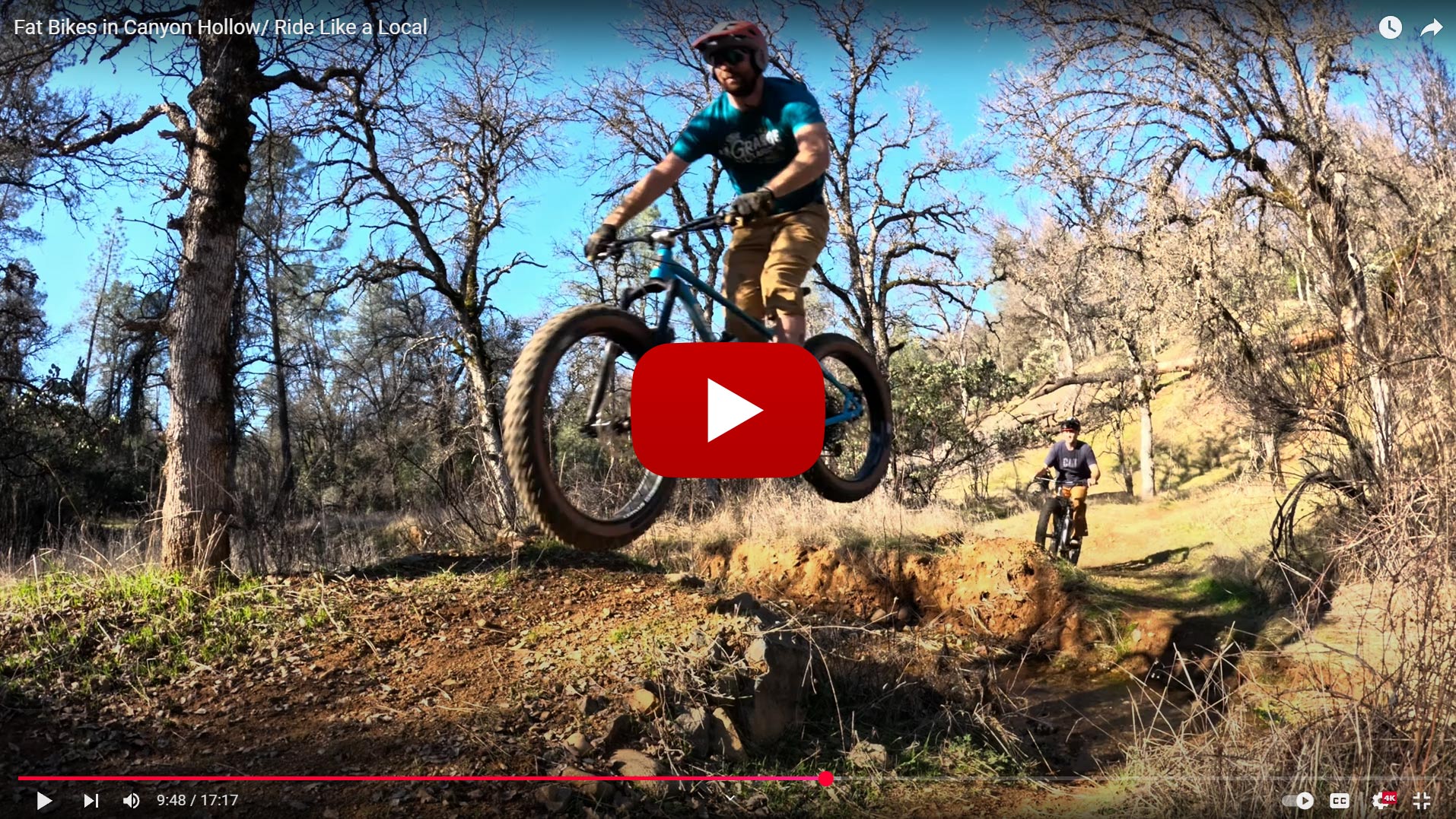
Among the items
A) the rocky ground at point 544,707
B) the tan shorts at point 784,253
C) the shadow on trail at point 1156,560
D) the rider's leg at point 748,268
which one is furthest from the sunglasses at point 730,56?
the shadow on trail at point 1156,560

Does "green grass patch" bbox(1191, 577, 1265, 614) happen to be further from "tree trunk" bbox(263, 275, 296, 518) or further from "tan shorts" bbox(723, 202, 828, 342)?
"tree trunk" bbox(263, 275, 296, 518)

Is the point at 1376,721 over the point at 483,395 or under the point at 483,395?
under

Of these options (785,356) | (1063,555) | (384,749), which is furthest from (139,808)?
(1063,555)

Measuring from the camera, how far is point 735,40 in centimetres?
351

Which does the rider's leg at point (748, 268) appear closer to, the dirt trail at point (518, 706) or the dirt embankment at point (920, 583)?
the dirt trail at point (518, 706)

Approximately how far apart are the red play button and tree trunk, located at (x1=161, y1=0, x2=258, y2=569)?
18.4 ft

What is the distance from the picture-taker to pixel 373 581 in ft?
24.2

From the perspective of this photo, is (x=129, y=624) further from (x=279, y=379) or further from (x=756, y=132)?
(x=279, y=379)

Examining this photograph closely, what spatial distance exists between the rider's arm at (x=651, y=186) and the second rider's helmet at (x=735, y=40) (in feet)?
1.57

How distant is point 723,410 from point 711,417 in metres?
0.06

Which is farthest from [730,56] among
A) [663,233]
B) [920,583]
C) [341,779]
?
[920,583]

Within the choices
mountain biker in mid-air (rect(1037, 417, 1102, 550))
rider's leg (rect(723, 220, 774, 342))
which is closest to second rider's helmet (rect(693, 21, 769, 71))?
rider's leg (rect(723, 220, 774, 342))

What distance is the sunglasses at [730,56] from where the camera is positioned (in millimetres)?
3543

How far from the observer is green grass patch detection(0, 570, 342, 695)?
5914 millimetres
